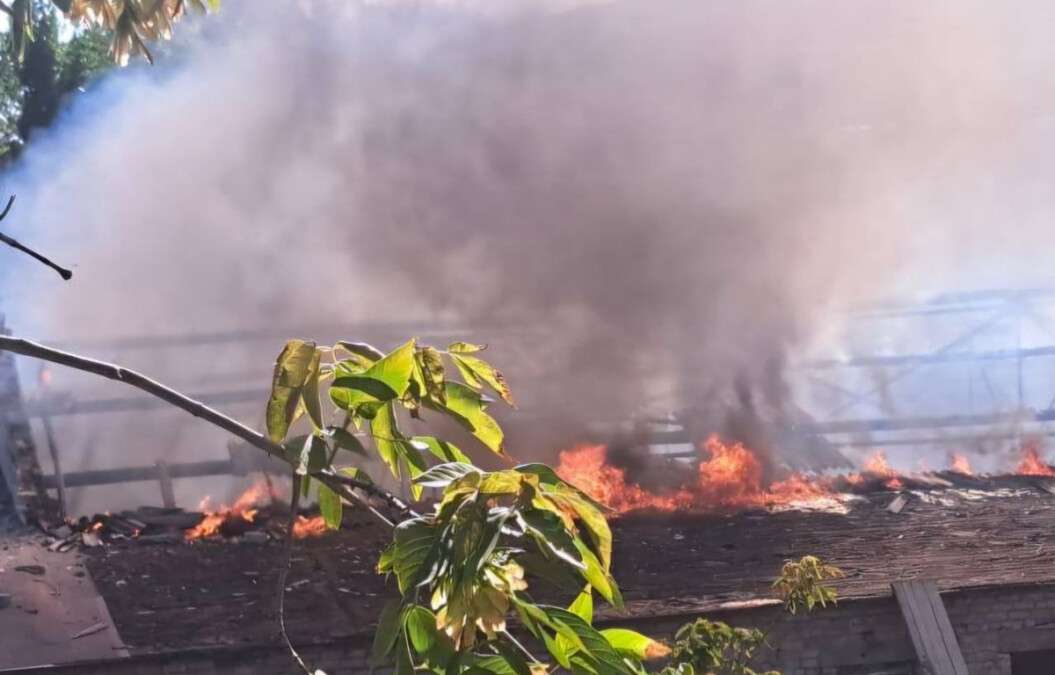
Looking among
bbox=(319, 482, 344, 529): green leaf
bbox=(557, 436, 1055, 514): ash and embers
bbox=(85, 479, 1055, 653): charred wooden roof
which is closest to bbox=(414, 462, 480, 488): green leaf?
bbox=(319, 482, 344, 529): green leaf

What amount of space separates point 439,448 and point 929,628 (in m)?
6.03

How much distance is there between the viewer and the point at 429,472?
1.36 meters

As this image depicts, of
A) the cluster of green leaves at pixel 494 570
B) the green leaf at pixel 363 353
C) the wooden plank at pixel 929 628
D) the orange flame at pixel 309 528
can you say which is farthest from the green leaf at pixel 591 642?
the orange flame at pixel 309 528

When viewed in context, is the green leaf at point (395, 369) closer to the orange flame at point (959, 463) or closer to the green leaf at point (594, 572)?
the green leaf at point (594, 572)

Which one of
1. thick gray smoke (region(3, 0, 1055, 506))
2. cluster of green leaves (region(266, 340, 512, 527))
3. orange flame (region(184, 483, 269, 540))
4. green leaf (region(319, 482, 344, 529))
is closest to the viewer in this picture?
cluster of green leaves (region(266, 340, 512, 527))

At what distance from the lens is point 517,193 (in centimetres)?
1459

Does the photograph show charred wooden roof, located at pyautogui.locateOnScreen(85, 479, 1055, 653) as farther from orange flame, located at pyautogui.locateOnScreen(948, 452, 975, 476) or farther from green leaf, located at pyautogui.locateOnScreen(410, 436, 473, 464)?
green leaf, located at pyautogui.locateOnScreen(410, 436, 473, 464)

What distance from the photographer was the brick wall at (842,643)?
666 centimetres

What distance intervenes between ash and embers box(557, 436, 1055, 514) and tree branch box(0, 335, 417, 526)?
857cm

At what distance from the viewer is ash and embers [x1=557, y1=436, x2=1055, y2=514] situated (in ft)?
34.5

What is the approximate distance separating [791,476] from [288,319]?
6.07 meters

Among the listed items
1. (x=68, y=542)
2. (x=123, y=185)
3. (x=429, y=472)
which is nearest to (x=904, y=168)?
(x=123, y=185)

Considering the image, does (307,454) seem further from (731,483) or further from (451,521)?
(731,483)

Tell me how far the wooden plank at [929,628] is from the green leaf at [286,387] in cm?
615
